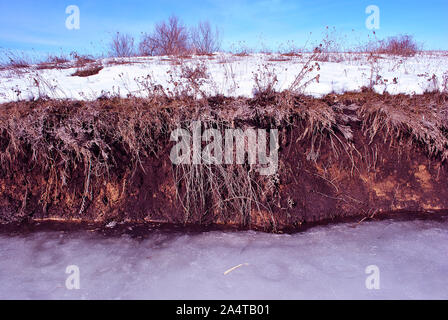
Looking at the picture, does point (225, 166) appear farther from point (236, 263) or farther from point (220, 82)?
point (220, 82)

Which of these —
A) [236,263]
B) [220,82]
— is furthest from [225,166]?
[220,82]

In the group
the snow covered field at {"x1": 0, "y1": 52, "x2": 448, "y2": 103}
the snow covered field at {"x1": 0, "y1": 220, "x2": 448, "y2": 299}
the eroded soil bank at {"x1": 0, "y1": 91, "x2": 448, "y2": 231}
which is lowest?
the snow covered field at {"x1": 0, "y1": 220, "x2": 448, "y2": 299}

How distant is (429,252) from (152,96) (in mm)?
3285

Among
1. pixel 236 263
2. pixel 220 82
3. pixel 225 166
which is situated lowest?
pixel 236 263

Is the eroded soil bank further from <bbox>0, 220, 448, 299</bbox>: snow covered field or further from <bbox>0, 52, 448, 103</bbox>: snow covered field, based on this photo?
<bbox>0, 52, 448, 103</bbox>: snow covered field

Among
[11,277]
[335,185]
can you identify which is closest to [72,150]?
[11,277]

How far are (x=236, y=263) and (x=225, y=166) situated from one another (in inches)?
42.8

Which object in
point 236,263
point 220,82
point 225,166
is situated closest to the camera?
point 236,263

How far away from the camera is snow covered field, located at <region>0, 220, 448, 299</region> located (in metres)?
2.06

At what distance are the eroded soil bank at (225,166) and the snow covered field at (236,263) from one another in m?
0.33

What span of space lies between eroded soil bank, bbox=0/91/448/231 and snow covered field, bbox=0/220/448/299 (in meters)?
0.33

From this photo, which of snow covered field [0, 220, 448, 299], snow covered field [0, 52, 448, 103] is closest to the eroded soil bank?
snow covered field [0, 220, 448, 299]

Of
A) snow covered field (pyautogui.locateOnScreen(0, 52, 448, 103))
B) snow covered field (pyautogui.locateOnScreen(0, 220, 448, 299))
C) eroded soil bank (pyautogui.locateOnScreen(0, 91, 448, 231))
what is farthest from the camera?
snow covered field (pyautogui.locateOnScreen(0, 52, 448, 103))

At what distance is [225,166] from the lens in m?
3.11
